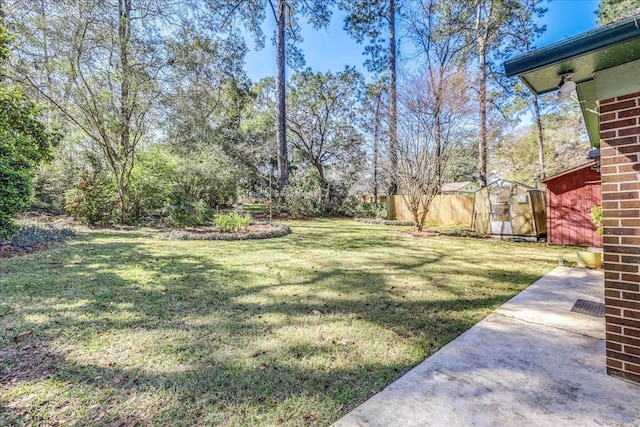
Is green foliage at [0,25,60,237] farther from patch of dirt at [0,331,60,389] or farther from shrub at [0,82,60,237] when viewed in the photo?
patch of dirt at [0,331,60,389]

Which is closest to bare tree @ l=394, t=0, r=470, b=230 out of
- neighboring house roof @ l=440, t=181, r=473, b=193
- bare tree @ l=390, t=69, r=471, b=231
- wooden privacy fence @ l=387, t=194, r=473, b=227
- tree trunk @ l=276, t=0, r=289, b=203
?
bare tree @ l=390, t=69, r=471, b=231

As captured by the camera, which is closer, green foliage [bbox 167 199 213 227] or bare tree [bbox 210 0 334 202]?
green foliage [bbox 167 199 213 227]

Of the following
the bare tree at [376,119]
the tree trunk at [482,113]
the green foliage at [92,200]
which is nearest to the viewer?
the green foliage at [92,200]

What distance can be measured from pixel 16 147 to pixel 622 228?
10027mm

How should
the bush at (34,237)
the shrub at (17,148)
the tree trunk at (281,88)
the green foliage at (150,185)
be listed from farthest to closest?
the tree trunk at (281,88) → the green foliage at (150,185) → the bush at (34,237) → the shrub at (17,148)

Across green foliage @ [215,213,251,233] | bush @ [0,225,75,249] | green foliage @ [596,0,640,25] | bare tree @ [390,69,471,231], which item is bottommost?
bush @ [0,225,75,249]

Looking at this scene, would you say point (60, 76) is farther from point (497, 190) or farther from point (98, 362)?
point (497, 190)

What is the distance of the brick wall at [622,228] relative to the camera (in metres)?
1.98

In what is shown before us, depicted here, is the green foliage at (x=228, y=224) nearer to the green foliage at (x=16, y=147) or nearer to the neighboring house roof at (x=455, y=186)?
the green foliage at (x=16, y=147)

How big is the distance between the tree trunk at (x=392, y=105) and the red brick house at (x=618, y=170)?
8623 mm

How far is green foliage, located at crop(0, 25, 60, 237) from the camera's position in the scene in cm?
577

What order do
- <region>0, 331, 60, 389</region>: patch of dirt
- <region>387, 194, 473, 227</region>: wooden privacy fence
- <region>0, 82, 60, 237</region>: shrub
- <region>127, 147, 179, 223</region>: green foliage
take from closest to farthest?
<region>0, 331, 60, 389</region>: patch of dirt < <region>0, 82, 60, 237</region>: shrub < <region>127, 147, 179, 223</region>: green foliage < <region>387, 194, 473, 227</region>: wooden privacy fence

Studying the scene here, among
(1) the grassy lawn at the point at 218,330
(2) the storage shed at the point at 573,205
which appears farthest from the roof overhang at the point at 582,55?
(2) the storage shed at the point at 573,205

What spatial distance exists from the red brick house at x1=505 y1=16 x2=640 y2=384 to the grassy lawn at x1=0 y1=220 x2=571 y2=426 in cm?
124
